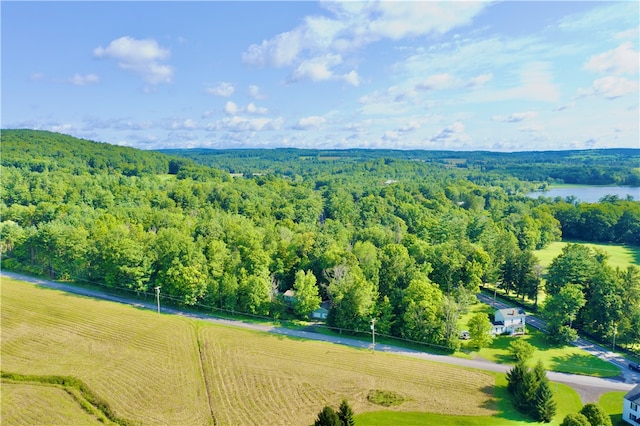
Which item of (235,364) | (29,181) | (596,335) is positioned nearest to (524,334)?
(596,335)

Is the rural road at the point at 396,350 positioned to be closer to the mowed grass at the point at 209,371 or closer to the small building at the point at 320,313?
the mowed grass at the point at 209,371

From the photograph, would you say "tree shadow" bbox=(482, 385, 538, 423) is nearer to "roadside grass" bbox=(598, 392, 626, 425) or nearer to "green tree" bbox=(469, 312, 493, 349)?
"roadside grass" bbox=(598, 392, 626, 425)

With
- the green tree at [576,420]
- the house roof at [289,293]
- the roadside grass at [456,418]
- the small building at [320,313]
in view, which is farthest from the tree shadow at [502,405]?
the house roof at [289,293]

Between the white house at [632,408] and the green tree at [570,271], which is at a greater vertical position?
the green tree at [570,271]

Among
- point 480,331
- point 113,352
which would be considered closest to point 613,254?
point 480,331

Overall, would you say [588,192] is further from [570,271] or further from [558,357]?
[558,357]

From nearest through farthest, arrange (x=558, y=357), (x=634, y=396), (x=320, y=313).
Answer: (x=634, y=396), (x=558, y=357), (x=320, y=313)
